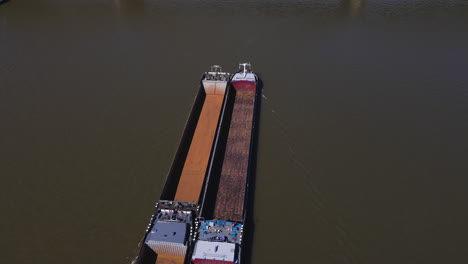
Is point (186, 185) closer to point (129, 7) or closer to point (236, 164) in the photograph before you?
point (236, 164)

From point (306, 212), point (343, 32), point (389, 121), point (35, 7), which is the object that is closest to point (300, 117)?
point (389, 121)

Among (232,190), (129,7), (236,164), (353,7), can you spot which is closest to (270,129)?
(236,164)

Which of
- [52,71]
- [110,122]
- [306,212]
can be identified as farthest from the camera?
[52,71]

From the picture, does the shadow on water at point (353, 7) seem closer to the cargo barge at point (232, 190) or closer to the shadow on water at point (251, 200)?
the cargo barge at point (232, 190)

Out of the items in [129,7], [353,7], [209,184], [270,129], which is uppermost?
[353,7]

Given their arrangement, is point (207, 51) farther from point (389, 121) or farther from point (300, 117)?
point (389, 121)

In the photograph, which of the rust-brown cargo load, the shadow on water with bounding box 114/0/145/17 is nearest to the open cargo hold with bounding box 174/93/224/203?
the rust-brown cargo load

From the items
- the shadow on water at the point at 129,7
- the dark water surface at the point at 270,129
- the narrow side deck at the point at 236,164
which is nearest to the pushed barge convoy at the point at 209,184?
the narrow side deck at the point at 236,164
